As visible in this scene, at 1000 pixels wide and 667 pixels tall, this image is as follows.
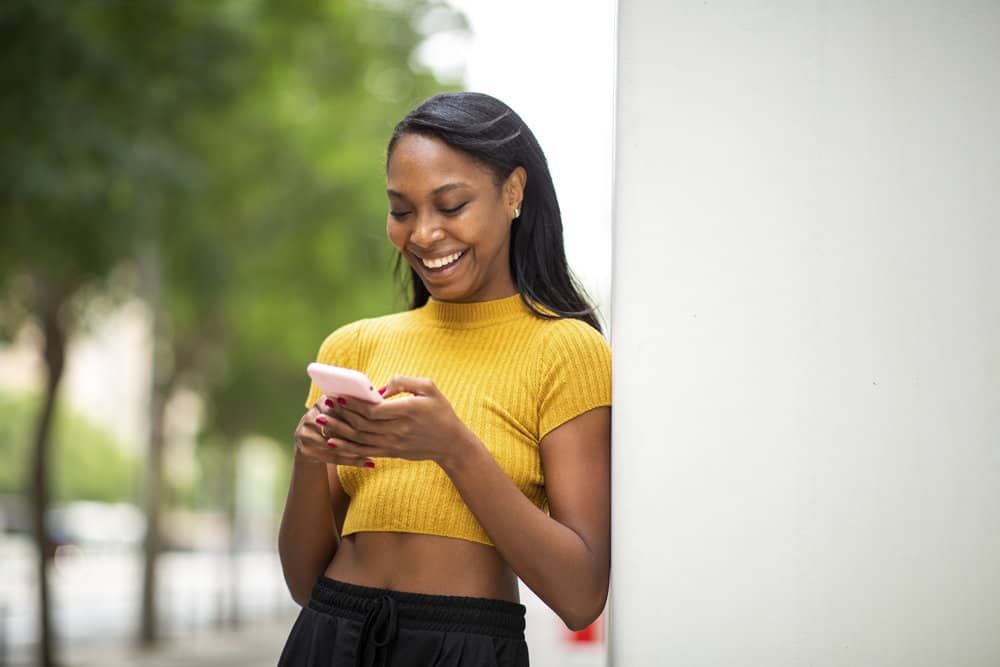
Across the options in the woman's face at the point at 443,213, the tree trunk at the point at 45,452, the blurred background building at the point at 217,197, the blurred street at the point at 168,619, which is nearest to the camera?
the woman's face at the point at 443,213

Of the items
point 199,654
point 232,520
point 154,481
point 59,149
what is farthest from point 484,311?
point 232,520

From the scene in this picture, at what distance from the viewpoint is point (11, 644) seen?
628 inches

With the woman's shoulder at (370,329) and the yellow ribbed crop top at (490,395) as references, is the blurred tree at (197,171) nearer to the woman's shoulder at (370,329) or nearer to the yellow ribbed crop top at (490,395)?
the woman's shoulder at (370,329)

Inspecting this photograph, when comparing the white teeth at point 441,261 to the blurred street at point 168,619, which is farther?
the blurred street at point 168,619

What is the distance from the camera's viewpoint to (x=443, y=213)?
2268 mm

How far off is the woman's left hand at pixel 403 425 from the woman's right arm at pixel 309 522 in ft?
1.26

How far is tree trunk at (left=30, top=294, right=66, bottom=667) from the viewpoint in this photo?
39.3 ft

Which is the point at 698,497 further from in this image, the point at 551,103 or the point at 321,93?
the point at 321,93

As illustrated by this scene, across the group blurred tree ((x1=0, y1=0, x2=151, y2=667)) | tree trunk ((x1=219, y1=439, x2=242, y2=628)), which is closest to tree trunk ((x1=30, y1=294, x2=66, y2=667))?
blurred tree ((x1=0, y1=0, x2=151, y2=667))

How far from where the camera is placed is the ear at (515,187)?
7.78 feet

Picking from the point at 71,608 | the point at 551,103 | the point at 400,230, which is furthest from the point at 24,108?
the point at 71,608

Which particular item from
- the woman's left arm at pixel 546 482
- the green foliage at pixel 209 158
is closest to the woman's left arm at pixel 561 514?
the woman's left arm at pixel 546 482

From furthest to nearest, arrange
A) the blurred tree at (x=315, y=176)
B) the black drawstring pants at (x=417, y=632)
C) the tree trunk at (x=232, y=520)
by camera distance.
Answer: the tree trunk at (x=232, y=520) → the blurred tree at (x=315, y=176) → the black drawstring pants at (x=417, y=632)

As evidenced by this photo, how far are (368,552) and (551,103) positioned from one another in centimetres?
247
